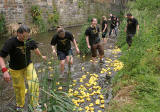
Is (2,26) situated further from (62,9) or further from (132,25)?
(132,25)

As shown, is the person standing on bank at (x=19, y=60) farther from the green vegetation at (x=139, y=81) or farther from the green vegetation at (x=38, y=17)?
the green vegetation at (x=38, y=17)

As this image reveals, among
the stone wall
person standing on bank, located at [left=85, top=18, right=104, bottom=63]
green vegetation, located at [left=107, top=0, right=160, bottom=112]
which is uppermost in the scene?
the stone wall

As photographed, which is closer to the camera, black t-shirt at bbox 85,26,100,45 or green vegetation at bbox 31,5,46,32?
black t-shirt at bbox 85,26,100,45

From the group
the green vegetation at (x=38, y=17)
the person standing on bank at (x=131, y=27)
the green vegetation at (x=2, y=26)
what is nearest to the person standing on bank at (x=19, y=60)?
the person standing on bank at (x=131, y=27)

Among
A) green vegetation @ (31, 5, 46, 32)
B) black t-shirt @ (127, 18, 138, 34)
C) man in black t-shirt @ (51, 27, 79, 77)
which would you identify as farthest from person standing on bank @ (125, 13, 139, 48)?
green vegetation @ (31, 5, 46, 32)

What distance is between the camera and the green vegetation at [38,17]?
598 inches

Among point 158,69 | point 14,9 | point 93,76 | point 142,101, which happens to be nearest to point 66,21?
point 14,9

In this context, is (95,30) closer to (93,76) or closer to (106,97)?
(93,76)

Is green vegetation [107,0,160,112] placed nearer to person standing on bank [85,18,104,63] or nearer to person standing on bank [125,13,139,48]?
person standing on bank [125,13,139,48]

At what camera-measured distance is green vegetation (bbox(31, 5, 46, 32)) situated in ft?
49.8

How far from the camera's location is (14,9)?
1404 cm

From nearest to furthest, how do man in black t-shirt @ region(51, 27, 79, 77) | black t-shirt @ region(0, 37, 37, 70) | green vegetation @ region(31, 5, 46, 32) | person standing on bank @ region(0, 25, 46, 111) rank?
person standing on bank @ region(0, 25, 46, 111), black t-shirt @ region(0, 37, 37, 70), man in black t-shirt @ region(51, 27, 79, 77), green vegetation @ region(31, 5, 46, 32)

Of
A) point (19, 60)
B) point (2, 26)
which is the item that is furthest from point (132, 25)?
point (2, 26)

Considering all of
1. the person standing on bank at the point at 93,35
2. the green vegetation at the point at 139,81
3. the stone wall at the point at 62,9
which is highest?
the stone wall at the point at 62,9
